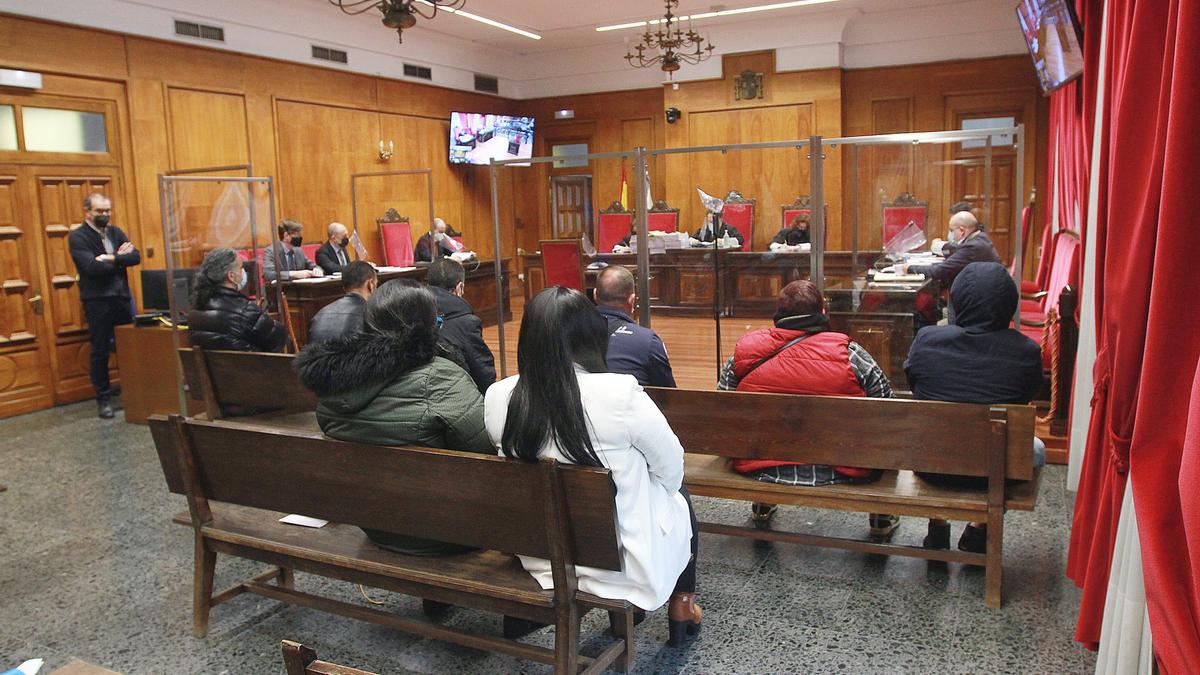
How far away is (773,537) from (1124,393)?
1477 mm

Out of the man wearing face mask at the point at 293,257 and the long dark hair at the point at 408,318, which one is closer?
the long dark hair at the point at 408,318

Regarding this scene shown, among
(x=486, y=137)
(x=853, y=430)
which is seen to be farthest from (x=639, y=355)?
(x=486, y=137)

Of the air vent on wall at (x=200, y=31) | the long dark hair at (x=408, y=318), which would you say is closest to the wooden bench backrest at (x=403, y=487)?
the long dark hair at (x=408, y=318)

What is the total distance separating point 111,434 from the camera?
5.79m

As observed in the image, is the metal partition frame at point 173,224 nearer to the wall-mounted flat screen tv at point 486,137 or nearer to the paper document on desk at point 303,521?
the paper document on desk at point 303,521

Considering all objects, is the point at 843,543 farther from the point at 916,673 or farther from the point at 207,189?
the point at 207,189

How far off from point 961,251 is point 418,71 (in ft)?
25.5

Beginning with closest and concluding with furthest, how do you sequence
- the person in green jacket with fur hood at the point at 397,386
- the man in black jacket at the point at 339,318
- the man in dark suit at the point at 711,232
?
1. the person in green jacket with fur hood at the point at 397,386
2. the man in black jacket at the point at 339,318
3. the man in dark suit at the point at 711,232

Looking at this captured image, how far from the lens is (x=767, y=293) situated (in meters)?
4.92

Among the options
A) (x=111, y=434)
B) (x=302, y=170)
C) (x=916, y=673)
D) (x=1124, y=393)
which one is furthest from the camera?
(x=302, y=170)

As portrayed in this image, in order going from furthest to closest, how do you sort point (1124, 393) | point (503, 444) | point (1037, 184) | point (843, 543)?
1. point (1037, 184)
2. point (843, 543)
3. point (503, 444)
4. point (1124, 393)

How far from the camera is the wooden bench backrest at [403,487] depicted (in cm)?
215

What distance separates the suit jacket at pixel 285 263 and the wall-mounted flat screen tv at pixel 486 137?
3757mm

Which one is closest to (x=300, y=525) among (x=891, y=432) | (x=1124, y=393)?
(x=891, y=432)
